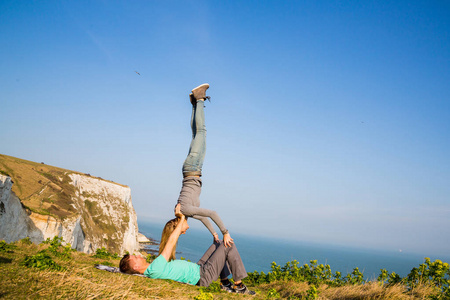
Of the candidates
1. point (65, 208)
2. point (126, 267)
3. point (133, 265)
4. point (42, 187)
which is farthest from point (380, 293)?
point (42, 187)

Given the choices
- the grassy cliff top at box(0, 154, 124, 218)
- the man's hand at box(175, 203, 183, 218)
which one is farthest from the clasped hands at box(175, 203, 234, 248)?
the grassy cliff top at box(0, 154, 124, 218)

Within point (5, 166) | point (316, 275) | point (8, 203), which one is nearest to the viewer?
point (316, 275)

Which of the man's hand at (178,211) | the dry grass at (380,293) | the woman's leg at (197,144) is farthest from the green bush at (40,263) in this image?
the dry grass at (380,293)

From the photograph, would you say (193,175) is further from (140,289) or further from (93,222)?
(93,222)

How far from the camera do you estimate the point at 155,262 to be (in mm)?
4871

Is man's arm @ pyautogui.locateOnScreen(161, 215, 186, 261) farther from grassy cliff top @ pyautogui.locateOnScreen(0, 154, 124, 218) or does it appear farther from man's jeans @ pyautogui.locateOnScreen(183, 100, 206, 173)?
grassy cliff top @ pyautogui.locateOnScreen(0, 154, 124, 218)

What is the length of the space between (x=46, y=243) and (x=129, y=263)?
554 centimetres

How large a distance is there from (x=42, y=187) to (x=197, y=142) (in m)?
63.1

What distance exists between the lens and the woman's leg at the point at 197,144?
6.41 meters

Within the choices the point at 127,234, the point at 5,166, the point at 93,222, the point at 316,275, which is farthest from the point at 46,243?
the point at 127,234

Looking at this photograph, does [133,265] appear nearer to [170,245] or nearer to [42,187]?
[170,245]

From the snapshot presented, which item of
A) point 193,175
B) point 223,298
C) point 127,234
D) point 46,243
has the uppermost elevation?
point 193,175

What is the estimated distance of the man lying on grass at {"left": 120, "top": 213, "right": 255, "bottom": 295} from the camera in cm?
498

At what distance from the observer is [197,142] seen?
660 cm
